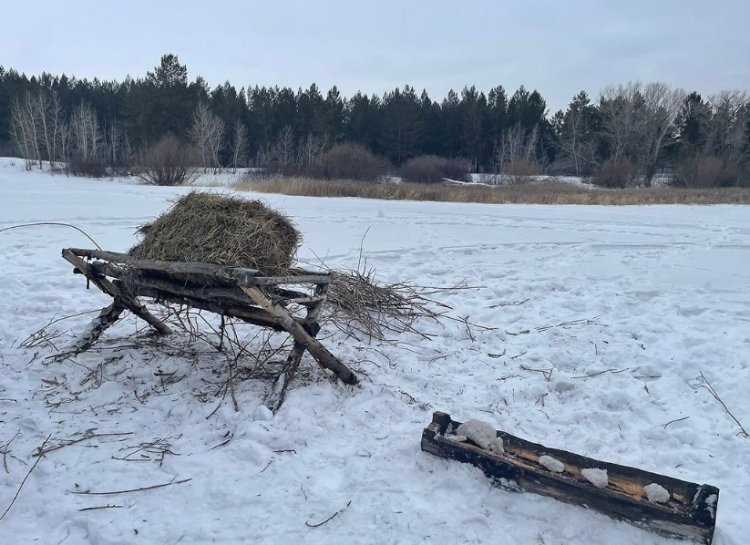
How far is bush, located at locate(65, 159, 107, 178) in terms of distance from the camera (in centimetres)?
4266

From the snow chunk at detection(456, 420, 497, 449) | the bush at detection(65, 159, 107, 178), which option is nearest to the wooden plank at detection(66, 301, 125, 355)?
the snow chunk at detection(456, 420, 497, 449)

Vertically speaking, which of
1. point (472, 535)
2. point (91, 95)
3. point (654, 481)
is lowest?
point (472, 535)

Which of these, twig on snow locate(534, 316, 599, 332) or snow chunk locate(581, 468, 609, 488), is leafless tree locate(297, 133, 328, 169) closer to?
twig on snow locate(534, 316, 599, 332)

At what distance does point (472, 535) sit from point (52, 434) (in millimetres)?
2643

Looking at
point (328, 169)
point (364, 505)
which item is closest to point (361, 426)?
point (364, 505)

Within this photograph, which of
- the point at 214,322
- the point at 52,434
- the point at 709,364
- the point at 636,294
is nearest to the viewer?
the point at 52,434

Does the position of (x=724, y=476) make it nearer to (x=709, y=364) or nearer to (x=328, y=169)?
(x=709, y=364)

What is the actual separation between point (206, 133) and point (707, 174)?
44259 mm

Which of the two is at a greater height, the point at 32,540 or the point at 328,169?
the point at 328,169

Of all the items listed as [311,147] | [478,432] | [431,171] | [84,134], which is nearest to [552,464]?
[478,432]

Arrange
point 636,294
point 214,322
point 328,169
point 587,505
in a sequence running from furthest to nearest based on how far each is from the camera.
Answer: point 328,169
point 636,294
point 214,322
point 587,505

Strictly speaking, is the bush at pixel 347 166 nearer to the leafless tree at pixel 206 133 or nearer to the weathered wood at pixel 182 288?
the leafless tree at pixel 206 133

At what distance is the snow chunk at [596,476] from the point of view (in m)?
2.71

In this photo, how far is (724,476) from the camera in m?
3.08
